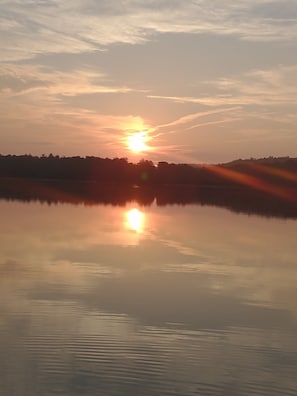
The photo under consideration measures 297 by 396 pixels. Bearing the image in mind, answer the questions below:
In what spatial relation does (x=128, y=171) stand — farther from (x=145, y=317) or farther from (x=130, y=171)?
(x=145, y=317)

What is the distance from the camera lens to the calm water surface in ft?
24.5

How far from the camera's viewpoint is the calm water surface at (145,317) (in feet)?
24.5

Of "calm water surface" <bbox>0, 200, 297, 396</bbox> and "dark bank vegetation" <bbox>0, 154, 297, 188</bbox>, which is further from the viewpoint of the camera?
"dark bank vegetation" <bbox>0, 154, 297, 188</bbox>

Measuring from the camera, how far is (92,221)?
27062mm

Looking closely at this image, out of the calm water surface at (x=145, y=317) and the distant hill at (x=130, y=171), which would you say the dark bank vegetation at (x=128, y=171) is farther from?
the calm water surface at (x=145, y=317)

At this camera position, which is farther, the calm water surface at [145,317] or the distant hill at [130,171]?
the distant hill at [130,171]

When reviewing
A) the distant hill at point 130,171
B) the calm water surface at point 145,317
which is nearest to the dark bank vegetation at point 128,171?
the distant hill at point 130,171

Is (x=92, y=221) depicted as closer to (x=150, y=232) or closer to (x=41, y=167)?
(x=150, y=232)

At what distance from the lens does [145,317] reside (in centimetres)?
1023

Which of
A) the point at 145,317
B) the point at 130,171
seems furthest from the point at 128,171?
the point at 145,317

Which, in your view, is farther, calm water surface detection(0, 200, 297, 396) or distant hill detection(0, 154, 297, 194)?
distant hill detection(0, 154, 297, 194)

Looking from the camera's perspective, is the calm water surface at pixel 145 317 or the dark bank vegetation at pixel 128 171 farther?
the dark bank vegetation at pixel 128 171

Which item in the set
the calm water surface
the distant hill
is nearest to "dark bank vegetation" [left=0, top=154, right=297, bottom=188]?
the distant hill

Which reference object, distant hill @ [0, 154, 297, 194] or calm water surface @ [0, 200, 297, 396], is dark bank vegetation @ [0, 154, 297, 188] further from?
calm water surface @ [0, 200, 297, 396]
